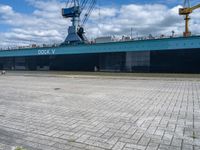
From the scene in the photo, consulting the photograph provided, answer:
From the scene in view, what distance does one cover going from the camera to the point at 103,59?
3722cm

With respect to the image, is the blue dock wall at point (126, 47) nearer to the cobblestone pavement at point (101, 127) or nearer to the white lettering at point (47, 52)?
the white lettering at point (47, 52)

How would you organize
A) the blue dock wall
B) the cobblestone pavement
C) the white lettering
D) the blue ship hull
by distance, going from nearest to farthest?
the cobblestone pavement < the blue dock wall < the blue ship hull < the white lettering

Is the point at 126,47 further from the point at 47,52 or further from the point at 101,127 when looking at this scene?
the point at 101,127

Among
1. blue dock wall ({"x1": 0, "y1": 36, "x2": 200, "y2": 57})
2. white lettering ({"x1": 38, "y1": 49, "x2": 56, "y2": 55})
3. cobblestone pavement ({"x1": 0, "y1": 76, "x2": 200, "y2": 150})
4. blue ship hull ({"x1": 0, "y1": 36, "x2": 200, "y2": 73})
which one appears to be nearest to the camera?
cobblestone pavement ({"x1": 0, "y1": 76, "x2": 200, "y2": 150})

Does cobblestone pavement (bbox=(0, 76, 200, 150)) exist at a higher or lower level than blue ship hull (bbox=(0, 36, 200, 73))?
lower

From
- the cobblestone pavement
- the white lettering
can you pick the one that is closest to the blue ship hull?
the white lettering

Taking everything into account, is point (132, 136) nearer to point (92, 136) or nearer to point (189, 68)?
point (92, 136)

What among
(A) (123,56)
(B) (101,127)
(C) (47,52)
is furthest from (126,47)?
(B) (101,127)

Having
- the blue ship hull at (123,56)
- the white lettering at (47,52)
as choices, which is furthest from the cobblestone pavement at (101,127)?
the white lettering at (47,52)

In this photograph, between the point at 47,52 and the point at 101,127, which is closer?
the point at 101,127

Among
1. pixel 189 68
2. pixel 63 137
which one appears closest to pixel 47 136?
pixel 63 137

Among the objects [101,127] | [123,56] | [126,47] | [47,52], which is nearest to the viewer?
[101,127]

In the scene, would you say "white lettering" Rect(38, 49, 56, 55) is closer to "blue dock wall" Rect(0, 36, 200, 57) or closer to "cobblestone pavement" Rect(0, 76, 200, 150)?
"blue dock wall" Rect(0, 36, 200, 57)

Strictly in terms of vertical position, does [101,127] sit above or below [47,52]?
below
